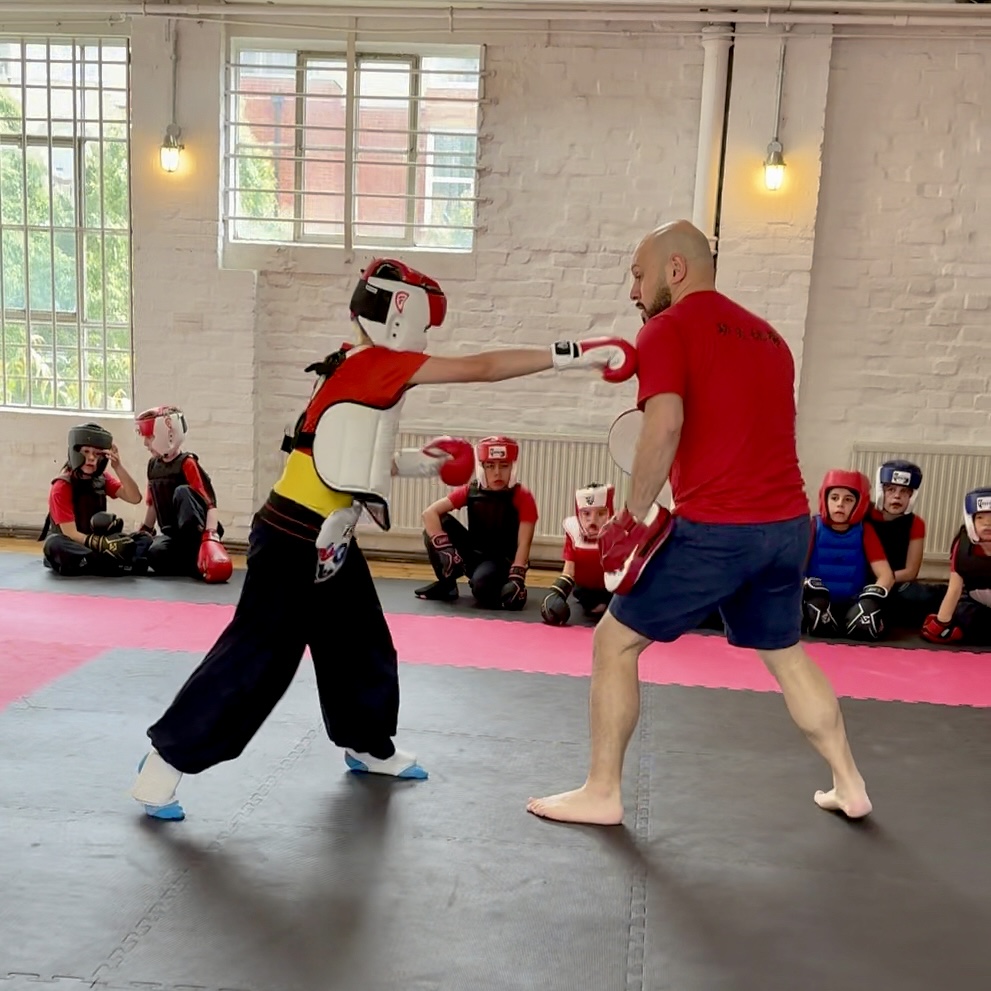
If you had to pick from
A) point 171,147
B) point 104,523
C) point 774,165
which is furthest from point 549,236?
point 104,523

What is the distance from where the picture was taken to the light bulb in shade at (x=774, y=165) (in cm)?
684

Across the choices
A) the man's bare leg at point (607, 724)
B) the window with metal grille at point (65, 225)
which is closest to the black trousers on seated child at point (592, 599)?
the man's bare leg at point (607, 724)

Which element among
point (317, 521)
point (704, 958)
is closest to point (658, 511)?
point (317, 521)

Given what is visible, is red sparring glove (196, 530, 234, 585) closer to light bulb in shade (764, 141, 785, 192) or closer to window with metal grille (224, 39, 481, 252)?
window with metal grille (224, 39, 481, 252)

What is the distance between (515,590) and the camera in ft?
20.2

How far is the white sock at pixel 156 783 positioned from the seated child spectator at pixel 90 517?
11.7ft

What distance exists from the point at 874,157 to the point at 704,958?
19.0 feet

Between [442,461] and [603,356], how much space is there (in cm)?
62

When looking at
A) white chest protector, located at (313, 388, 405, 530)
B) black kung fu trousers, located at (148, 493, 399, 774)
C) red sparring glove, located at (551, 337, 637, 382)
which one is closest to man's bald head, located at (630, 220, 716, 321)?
red sparring glove, located at (551, 337, 637, 382)

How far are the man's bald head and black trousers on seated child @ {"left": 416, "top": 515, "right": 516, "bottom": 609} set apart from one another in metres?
3.19

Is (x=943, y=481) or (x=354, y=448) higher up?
(x=354, y=448)

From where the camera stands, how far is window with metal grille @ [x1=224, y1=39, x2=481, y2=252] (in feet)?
24.0

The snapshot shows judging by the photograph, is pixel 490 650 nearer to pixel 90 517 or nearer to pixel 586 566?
pixel 586 566

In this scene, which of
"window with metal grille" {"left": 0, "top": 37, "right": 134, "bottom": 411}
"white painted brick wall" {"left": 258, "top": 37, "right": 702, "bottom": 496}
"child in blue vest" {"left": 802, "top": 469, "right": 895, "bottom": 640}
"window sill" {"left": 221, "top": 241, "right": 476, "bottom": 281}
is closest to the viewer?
"child in blue vest" {"left": 802, "top": 469, "right": 895, "bottom": 640}
